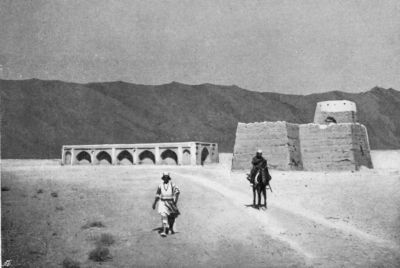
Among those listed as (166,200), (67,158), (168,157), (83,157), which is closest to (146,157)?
(168,157)

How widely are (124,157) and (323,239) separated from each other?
1569 inches

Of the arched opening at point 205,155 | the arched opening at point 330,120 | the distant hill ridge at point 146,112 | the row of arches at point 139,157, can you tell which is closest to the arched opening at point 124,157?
the row of arches at point 139,157

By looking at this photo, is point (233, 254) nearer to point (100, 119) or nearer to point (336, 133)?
point (336, 133)

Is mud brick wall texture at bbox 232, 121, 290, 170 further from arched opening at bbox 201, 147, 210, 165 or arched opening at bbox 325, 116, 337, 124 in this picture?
arched opening at bbox 201, 147, 210, 165

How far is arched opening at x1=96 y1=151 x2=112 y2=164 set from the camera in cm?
4941

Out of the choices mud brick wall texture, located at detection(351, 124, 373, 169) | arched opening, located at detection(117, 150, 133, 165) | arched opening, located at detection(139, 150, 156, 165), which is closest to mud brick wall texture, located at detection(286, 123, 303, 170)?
mud brick wall texture, located at detection(351, 124, 373, 169)

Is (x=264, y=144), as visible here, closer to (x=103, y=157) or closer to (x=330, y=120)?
(x=330, y=120)

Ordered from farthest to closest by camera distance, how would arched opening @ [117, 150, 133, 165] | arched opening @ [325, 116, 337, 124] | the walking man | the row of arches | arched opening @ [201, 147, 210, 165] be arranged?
arched opening @ [201, 147, 210, 165] → arched opening @ [117, 150, 133, 165] → the row of arches → arched opening @ [325, 116, 337, 124] → the walking man

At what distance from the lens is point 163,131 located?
306 ft

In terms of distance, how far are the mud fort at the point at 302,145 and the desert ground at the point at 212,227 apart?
5292 mm

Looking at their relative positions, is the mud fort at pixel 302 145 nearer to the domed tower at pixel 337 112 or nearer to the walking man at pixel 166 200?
the domed tower at pixel 337 112

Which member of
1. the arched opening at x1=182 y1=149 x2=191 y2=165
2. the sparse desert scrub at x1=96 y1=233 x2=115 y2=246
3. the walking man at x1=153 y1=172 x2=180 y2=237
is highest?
the arched opening at x1=182 y1=149 x2=191 y2=165

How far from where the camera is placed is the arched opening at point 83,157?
50.7m

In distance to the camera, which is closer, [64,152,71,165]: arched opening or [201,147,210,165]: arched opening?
[201,147,210,165]: arched opening
